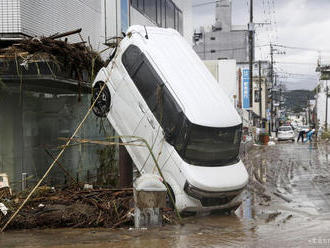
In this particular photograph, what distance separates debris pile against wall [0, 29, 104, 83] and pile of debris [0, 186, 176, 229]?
2835mm

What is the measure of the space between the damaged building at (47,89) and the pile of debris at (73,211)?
1.38 meters

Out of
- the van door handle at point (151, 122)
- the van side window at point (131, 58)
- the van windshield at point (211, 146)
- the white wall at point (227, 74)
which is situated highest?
the white wall at point (227, 74)

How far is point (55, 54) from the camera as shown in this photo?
11.1 metres

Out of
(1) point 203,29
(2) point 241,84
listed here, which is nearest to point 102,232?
(2) point 241,84

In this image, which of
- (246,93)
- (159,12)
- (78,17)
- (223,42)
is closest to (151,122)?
(78,17)

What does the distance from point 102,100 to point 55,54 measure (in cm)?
146

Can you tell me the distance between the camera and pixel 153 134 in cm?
1023

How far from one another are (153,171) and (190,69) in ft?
7.77

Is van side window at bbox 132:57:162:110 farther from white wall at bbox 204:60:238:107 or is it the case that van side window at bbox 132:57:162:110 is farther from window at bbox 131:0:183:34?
white wall at bbox 204:60:238:107

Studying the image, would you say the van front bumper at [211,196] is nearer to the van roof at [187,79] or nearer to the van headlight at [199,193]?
the van headlight at [199,193]

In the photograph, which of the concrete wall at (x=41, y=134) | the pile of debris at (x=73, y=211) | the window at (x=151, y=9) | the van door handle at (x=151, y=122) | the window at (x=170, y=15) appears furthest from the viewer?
the window at (x=170, y=15)

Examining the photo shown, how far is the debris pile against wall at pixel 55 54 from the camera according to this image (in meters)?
10.4

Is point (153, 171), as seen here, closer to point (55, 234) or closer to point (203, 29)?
point (55, 234)

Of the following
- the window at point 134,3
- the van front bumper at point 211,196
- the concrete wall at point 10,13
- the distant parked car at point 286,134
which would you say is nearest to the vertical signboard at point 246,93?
the distant parked car at point 286,134
